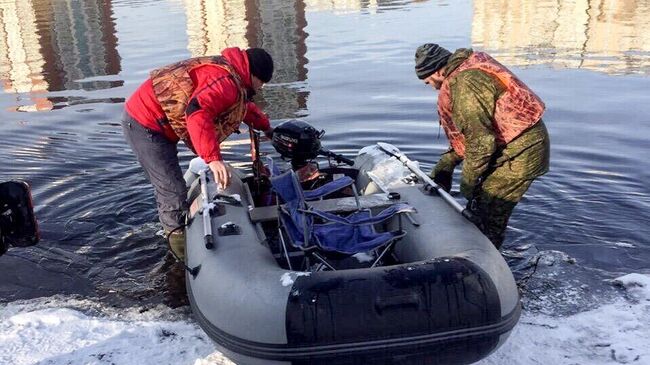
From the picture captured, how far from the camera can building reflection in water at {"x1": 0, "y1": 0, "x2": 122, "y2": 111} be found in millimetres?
12656

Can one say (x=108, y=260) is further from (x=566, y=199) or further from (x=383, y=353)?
(x=566, y=199)

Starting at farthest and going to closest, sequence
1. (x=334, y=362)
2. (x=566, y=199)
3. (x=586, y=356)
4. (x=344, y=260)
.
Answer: (x=566, y=199)
(x=344, y=260)
(x=586, y=356)
(x=334, y=362)

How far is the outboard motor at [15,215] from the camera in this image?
2.69m

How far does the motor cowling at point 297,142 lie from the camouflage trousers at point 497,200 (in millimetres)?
1364

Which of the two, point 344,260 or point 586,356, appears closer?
point 586,356

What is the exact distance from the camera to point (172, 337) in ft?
12.3

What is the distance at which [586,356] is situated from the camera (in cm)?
346

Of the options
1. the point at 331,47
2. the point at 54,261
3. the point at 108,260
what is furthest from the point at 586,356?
the point at 331,47

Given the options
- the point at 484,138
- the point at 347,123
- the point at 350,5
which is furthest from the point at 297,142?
the point at 350,5

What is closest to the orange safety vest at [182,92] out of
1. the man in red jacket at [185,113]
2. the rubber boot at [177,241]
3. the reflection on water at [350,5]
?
the man in red jacket at [185,113]

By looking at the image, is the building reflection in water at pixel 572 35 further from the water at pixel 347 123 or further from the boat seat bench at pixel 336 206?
the boat seat bench at pixel 336 206

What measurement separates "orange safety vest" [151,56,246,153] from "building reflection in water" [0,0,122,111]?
7.29 meters

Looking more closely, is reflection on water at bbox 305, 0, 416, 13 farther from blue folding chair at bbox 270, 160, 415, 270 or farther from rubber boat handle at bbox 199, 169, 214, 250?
blue folding chair at bbox 270, 160, 415, 270

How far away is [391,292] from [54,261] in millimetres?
3326
